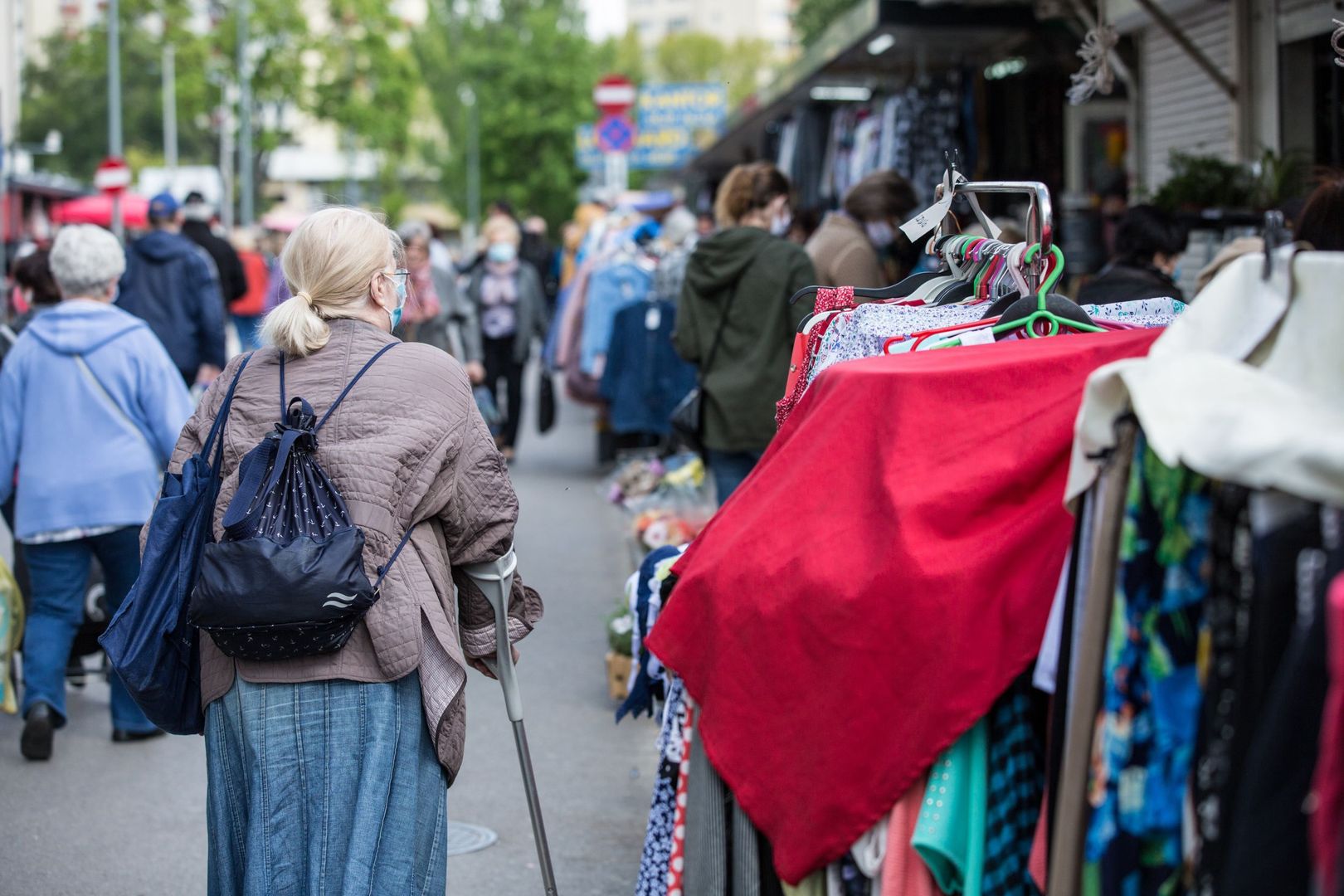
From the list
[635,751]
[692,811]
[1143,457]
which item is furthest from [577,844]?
[1143,457]

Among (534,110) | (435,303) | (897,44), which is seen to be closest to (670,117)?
(897,44)

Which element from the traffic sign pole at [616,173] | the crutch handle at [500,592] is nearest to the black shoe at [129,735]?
the crutch handle at [500,592]

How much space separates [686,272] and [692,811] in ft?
14.6

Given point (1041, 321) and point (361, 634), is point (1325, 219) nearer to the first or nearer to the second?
point (1041, 321)

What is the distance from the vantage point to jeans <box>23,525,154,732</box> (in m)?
5.96

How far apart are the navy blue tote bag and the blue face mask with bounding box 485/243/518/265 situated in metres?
9.68

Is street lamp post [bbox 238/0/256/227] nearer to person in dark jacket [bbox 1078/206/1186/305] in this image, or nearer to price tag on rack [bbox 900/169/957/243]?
person in dark jacket [bbox 1078/206/1186/305]

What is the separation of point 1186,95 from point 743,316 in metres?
4.09

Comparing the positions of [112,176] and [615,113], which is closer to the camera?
[615,113]

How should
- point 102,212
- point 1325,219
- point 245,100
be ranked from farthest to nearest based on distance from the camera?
point 245,100 → point 102,212 → point 1325,219

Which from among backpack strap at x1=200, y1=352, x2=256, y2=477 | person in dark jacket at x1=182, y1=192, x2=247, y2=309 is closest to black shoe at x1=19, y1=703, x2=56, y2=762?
backpack strap at x1=200, y1=352, x2=256, y2=477

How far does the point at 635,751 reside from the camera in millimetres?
6168

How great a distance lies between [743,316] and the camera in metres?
7.12

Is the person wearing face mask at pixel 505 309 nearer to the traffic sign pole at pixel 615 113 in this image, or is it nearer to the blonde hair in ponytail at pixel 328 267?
the traffic sign pole at pixel 615 113
